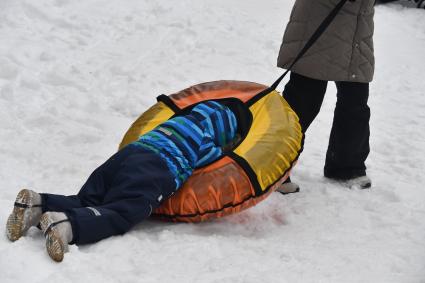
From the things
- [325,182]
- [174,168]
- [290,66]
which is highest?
[290,66]

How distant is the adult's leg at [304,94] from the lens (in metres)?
3.21

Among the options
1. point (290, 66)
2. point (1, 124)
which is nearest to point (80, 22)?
point (1, 124)

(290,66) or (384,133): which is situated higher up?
(290,66)

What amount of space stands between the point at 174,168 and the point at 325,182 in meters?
1.21

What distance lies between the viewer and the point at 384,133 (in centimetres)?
438

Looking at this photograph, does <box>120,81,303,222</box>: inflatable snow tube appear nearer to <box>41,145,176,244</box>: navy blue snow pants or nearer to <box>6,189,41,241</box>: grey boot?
<box>41,145,176,244</box>: navy blue snow pants

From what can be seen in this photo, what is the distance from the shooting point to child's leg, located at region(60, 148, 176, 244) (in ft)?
7.03

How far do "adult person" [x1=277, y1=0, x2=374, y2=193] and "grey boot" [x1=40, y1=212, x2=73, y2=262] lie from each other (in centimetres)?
146

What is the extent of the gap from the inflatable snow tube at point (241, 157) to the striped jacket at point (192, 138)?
0.06 m

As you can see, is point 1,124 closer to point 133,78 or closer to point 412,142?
point 133,78

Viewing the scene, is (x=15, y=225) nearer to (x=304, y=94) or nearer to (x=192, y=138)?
(x=192, y=138)

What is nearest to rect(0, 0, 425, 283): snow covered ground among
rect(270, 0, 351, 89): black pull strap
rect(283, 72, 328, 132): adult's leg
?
rect(283, 72, 328, 132): adult's leg

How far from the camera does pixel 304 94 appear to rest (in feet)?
10.6

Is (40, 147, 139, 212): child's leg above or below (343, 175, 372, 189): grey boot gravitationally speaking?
above
